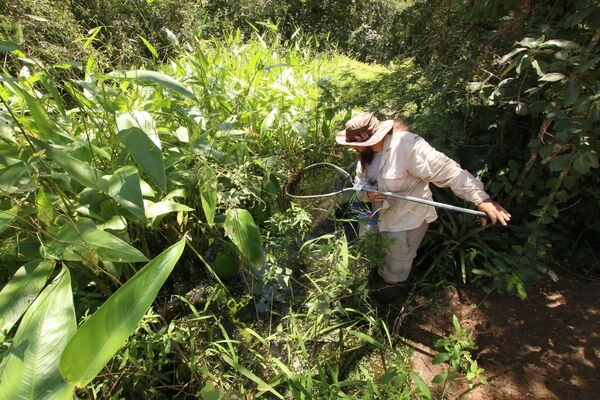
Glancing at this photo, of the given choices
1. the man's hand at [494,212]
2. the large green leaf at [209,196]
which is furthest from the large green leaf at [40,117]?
the man's hand at [494,212]

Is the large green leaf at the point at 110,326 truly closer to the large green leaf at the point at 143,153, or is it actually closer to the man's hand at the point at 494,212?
the large green leaf at the point at 143,153

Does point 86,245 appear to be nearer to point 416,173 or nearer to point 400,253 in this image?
point 416,173

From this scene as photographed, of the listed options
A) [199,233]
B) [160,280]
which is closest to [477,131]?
[199,233]

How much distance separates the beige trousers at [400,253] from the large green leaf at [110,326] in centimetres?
139

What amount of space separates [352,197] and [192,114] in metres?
1.01

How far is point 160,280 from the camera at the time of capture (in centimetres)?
69

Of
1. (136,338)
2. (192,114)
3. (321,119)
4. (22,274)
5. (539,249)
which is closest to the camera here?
(22,274)

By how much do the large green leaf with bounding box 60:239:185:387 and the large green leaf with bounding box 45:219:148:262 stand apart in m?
0.36

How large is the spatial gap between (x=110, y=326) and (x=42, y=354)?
150 mm

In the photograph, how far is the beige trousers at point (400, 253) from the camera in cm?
194

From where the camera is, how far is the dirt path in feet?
5.10

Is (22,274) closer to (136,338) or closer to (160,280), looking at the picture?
(136,338)

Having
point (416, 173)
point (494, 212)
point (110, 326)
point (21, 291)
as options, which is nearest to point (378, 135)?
point (416, 173)

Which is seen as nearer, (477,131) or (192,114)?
(192,114)
